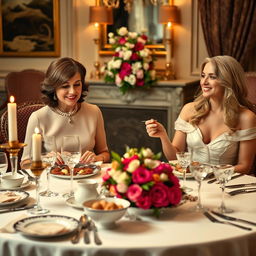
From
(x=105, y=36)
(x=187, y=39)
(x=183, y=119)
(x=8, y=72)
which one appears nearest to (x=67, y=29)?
(x=105, y=36)

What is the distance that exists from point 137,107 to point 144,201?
12.3 ft

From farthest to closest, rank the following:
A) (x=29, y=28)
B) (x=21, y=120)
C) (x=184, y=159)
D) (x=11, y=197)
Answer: (x=29, y=28) → (x=21, y=120) → (x=184, y=159) → (x=11, y=197)

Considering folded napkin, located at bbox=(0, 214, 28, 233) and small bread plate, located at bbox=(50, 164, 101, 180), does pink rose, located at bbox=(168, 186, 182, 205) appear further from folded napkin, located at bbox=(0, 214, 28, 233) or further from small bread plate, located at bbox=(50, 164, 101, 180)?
small bread plate, located at bbox=(50, 164, 101, 180)

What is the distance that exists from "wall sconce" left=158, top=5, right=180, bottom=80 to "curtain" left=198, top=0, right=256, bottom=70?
0.28 metres

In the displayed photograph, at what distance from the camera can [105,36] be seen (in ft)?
20.2

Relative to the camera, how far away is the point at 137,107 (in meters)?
5.74

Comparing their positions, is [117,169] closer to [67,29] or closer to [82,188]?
[82,188]

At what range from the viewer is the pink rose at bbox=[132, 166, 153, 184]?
199 centimetres

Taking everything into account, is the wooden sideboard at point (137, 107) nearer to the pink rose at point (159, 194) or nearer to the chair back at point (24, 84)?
the chair back at point (24, 84)

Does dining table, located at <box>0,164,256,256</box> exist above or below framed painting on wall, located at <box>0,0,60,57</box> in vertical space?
below

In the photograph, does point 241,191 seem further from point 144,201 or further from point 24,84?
point 24,84

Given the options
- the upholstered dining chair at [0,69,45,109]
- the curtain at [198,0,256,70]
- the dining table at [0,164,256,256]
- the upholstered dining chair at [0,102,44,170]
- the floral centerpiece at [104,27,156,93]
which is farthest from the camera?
the upholstered dining chair at [0,69,45,109]

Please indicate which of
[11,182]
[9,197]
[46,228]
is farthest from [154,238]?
[11,182]

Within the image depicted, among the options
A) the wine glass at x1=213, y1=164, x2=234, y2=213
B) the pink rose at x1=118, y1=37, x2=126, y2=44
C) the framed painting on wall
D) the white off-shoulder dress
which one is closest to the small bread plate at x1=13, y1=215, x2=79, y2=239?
the wine glass at x1=213, y1=164, x2=234, y2=213
